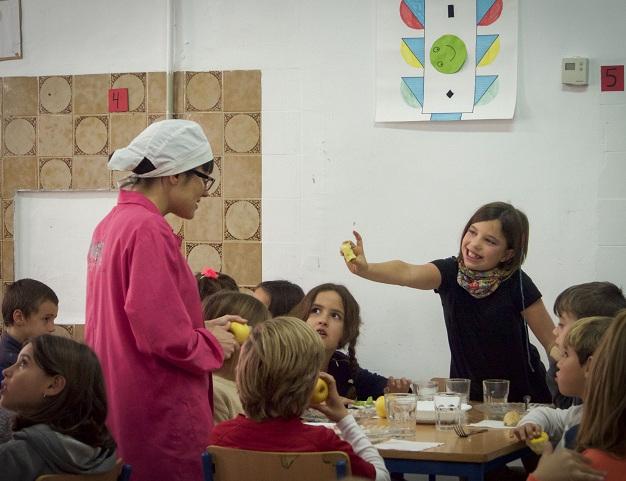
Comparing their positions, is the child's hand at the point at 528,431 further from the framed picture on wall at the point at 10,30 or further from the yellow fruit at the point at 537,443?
the framed picture on wall at the point at 10,30

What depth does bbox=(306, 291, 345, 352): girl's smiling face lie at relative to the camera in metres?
3.82

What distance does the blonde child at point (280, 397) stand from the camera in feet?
7.71

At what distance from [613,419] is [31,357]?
144 cm

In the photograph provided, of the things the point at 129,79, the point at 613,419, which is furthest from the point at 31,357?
the point at 129,79

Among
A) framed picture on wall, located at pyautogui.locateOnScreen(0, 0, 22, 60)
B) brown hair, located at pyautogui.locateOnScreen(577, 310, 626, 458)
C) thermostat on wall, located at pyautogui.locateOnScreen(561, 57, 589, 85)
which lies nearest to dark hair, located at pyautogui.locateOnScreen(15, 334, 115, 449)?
brown hair, located at pyautogui.locateOnScreen(577, 310, 626, 458)

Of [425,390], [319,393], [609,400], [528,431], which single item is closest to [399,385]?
[425,390]

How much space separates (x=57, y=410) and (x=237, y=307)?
852 mm

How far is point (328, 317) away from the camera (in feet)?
12.6

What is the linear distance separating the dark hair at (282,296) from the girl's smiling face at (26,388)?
176cm

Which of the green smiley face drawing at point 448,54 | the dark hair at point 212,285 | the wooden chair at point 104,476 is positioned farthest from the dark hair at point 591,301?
the wooden chair at point 104,476

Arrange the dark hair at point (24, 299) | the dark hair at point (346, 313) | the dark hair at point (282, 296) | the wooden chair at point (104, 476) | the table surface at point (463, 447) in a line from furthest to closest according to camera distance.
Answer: the dark hair at point (24, 299) → the dark hair at point (282, 296) → the dark hair at point (346, 313) → the table surface at point (463, 447) → the wooden chair at point (104, 476)

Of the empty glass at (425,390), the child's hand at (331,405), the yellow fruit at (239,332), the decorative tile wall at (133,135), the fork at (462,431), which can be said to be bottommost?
the fork at (462,431)

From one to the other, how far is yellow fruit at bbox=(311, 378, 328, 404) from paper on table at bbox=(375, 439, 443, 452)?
1.12ft

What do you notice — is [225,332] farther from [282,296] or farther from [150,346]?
[282,296]
